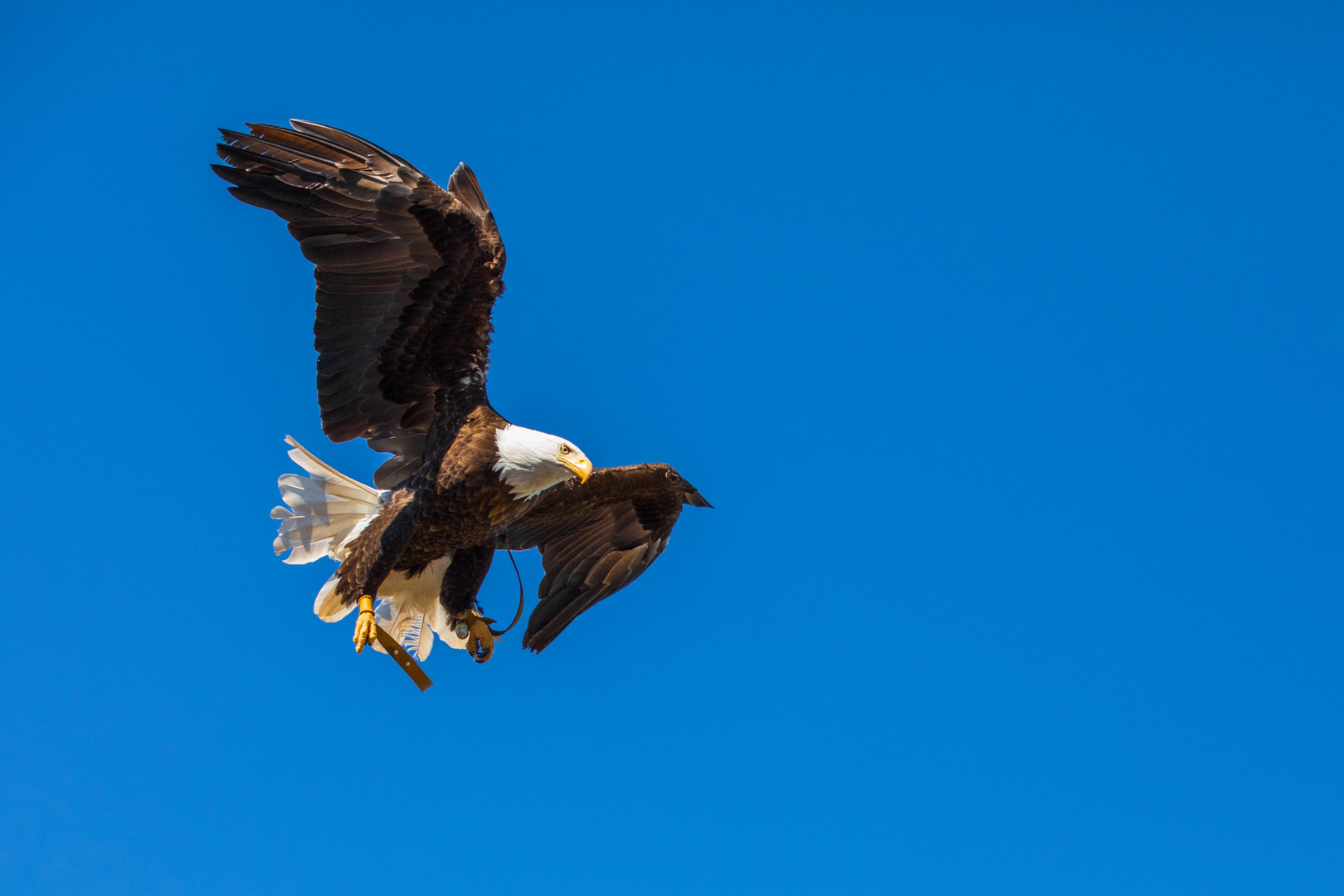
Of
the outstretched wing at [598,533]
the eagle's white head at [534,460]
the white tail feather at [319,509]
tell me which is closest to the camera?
the eagle's white head at [534,460]

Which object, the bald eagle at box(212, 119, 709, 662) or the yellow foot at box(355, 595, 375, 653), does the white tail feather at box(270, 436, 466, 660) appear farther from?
the yellow foot at box(355, 595, 375, 653)

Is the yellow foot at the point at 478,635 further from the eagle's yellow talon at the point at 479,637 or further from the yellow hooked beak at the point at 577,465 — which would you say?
the yellow hooked beak at the point at 577,465

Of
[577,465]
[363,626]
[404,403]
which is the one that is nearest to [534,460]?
[577,465]

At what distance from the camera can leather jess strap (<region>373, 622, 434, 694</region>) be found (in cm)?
591

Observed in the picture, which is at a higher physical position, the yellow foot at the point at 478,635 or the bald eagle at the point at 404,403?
the bald eagle at the point at 404,403

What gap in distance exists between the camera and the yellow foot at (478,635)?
6926 millimetres

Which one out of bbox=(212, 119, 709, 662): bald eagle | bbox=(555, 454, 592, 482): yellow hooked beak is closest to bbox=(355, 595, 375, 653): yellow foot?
bbox=(212, 119, 709, 662): bald eagle

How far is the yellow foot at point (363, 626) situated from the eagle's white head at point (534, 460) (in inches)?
38.4

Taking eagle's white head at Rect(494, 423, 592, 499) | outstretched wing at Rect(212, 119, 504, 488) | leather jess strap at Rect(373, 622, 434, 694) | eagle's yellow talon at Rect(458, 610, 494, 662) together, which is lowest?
leather jess strap at Rect(373, 622, 434, 694)

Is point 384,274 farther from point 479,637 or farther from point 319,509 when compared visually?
point 479,637

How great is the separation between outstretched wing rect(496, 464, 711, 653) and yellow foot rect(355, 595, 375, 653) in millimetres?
1256

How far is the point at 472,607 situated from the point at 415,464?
996 millimetres

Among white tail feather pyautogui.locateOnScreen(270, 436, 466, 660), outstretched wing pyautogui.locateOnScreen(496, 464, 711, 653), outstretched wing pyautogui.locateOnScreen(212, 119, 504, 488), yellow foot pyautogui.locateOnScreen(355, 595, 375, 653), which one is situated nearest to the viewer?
outstretched wing pyautogui.locateOnScreen(212, 119, 504, 488)

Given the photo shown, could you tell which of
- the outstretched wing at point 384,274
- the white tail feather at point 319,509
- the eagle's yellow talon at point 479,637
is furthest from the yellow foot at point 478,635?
the outstretched wing at point 384,274
